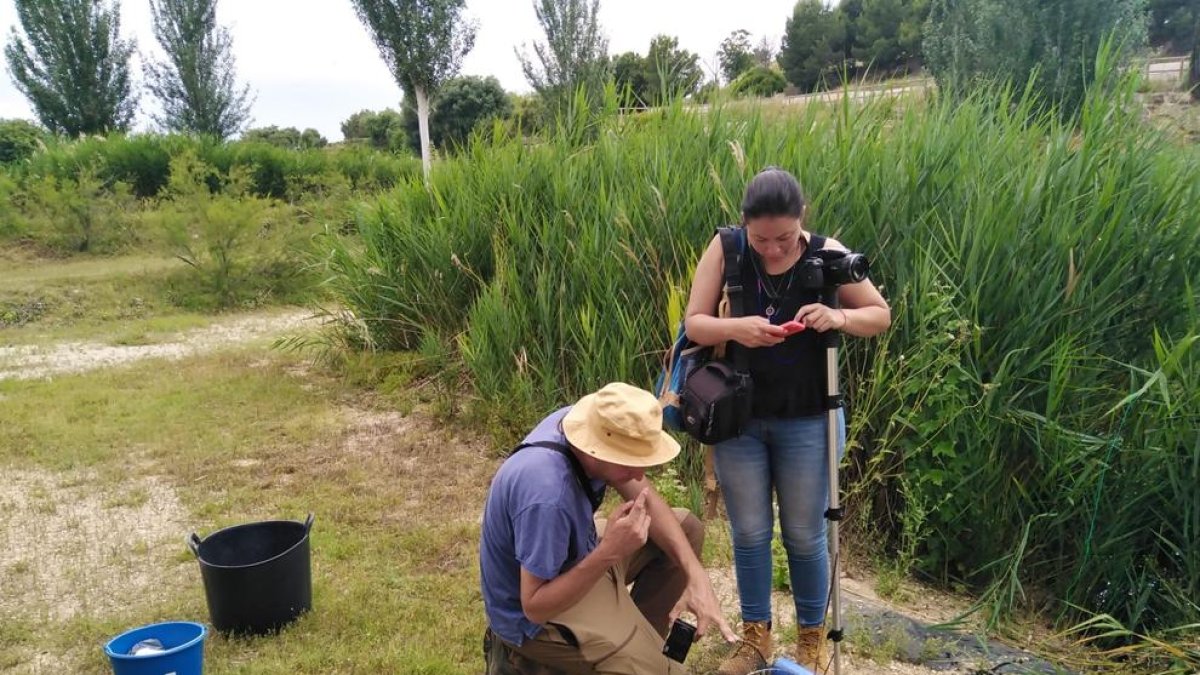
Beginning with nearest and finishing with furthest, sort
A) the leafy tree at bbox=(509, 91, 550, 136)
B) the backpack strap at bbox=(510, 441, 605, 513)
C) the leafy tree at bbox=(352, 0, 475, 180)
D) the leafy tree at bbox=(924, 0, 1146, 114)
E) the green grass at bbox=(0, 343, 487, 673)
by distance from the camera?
the backpack strap at bbox=(510, 441, 605, 513) < the green grass at bbox=(0, 343, 487, 673) < the leafy tree at bbox=(509, 91, 550, 136) < the leafy tree at bbox=(924, 0, 1146, 114) < the leafy tree at bbox=(352, 0, 475, 180)

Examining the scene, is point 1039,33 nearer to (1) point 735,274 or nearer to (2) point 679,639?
(1) point 735,274

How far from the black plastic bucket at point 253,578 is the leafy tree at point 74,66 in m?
19.8

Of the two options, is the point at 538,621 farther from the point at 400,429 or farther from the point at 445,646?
the point at 400,429

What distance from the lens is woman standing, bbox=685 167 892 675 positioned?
2.24m

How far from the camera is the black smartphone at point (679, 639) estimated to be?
218 centimetres

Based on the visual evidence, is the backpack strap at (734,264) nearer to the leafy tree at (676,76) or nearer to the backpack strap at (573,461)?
the backpack strap at (573,461)

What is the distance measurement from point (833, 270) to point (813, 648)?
1234 mm

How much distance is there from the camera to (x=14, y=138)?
22.8 meters

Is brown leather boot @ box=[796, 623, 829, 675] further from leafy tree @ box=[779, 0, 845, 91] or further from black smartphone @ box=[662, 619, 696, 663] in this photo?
leafy tree @ box=[779, 0, 845, 91]

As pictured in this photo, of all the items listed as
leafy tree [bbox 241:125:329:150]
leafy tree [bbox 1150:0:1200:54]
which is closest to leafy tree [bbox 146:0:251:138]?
leafy tree [bbox 241:125:329:150]

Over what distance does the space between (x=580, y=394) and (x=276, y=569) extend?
8.01 feet

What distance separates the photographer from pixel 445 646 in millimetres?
2979

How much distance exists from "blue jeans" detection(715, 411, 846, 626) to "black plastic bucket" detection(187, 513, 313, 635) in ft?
5.19

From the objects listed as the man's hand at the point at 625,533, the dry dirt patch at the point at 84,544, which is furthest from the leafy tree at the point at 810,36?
the man's hand at the point at 625,533
